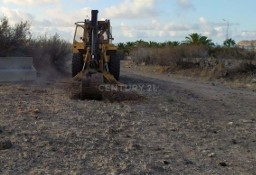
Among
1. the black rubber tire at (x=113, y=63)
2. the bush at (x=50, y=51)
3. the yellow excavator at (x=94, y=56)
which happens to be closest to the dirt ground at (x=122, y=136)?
the yellow excavator at (x=94, y=56)

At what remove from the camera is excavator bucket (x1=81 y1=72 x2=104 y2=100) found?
1308 centimetres

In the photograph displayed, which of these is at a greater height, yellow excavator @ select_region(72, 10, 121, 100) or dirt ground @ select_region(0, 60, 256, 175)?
yellow excavator @ select_region(72, 10, 121, 100)

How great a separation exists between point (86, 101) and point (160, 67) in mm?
22177

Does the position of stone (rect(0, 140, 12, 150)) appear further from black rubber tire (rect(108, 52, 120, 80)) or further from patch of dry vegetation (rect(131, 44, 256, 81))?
patch of dry vegetation (rect(131, 44, 256, 81))

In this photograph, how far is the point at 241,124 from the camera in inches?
428

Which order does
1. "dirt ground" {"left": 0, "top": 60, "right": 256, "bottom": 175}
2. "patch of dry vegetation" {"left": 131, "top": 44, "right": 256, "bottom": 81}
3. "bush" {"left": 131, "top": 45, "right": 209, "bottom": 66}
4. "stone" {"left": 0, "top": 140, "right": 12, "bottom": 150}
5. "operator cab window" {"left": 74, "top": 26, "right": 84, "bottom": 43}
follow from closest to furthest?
"dirt ground" {"left": 0, "top": 60, "right": 256, "bottom": 175} < "stone" {"left": 0, "top": 140, "right": 12, "bottom": 150} < "operator cab window" {"left": 74, "top": 26, "right": 84, "bottom": 43} < "patch of dry vegetation" {"left": 131, "top": 44, "right": 256, "bottom": 81} < "bush" {"left": 131, "top": 45, "right": 209, "bottom": 66}

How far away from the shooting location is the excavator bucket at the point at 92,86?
13078 millimetres

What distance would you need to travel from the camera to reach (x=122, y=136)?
863 cm

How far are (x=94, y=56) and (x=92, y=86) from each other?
296cm

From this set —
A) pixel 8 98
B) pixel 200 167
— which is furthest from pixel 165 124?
pixel 8 98

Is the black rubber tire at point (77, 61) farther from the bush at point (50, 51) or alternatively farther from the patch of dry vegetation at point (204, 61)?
the patch of dry vegetation at point (204, 61)

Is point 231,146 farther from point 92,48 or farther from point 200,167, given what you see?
point 92,48

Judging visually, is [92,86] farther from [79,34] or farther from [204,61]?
[204,61]

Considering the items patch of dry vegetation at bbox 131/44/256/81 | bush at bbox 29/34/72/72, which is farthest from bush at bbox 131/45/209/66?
bush at bbox 29/34/72/72
